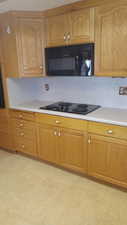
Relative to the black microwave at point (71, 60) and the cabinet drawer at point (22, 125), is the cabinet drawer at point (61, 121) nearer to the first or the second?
the cabinet drawer at point (22, 125)

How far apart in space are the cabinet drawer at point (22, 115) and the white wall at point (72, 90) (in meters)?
0.18

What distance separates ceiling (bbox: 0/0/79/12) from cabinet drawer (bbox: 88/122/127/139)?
160cm

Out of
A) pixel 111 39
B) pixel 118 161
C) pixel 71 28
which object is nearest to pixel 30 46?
pixel 71 28

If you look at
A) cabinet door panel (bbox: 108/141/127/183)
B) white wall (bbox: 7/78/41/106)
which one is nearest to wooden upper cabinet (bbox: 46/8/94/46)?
white wall (bbox: 7/78/41/106)

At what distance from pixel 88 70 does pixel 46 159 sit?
4.95 ft

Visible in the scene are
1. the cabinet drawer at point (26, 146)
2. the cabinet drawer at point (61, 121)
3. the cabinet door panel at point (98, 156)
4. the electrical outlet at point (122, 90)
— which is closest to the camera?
the cabinet door panel at point (98, 156)

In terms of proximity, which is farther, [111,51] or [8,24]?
[8,24]

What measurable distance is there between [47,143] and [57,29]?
1672mm

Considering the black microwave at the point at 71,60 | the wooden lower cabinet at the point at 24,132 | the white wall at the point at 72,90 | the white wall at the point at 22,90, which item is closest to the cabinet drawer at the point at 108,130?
the white wall at the point at 72,90

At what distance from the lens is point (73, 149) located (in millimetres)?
2363

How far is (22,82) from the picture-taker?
304 cm

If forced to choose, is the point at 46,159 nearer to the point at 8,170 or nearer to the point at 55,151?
the point at 55,151

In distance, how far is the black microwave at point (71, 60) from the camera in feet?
7.21

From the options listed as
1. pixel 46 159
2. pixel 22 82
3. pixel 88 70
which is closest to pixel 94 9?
pixel 88 70
